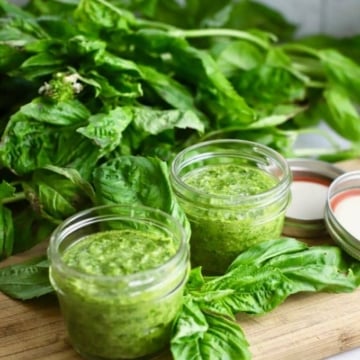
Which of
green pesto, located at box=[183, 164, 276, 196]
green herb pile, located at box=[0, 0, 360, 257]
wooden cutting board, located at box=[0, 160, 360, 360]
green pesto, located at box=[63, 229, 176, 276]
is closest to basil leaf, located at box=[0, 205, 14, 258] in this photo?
green herb pile, located at box=[0, 0, 360, 257]

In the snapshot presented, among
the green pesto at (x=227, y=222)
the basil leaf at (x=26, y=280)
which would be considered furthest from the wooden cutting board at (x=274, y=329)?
the green pesto at (x=227, y=222)

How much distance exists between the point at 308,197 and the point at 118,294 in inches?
23.1

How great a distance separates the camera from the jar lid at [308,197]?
55.9 inches

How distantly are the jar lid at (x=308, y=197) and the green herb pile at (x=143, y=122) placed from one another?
7 cm

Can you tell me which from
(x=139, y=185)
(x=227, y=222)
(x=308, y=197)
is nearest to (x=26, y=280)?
(x=139, y=185)

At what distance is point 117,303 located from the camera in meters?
1.05

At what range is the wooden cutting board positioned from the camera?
1152 millimetres

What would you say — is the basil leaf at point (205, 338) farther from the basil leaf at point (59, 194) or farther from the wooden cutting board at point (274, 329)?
the basil leaf at point (59, 194)

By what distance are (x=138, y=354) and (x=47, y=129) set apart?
46 cm

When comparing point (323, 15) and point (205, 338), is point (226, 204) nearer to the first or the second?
point (205, 338)

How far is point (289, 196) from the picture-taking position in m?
1.36

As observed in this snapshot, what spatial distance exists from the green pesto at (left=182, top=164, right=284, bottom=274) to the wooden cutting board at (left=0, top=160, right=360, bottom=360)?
123 mm

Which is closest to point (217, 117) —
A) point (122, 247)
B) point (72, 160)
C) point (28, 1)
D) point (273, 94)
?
point (273, 94)

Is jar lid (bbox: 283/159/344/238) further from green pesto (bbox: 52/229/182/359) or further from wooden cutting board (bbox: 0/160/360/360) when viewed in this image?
green pesto (bbox: 52/229/182/359)
